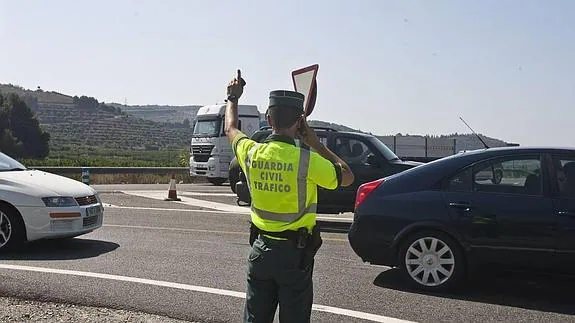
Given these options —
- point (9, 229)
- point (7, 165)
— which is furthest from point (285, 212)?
point (7, 165)

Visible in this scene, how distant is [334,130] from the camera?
1248cm

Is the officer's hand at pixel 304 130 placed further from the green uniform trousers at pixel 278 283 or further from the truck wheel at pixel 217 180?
the truck wheel at pixel 217 180

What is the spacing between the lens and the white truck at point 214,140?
25.5 metres

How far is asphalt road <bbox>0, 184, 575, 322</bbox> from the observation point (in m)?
6.24

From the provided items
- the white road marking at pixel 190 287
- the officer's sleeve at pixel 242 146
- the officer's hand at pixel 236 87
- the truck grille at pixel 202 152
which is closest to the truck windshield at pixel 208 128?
the truck grille at pixel 202 152

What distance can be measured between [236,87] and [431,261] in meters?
3.81

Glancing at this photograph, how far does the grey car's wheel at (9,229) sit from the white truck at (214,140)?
53.0 ft

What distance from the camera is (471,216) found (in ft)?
22.9

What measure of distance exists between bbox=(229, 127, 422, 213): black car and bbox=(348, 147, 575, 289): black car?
4227mm

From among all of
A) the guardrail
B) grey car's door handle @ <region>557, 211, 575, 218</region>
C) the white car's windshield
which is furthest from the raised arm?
the guardrail

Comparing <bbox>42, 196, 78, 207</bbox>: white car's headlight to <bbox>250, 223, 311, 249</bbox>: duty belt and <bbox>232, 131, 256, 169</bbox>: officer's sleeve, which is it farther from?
<bbox>250, 223, 311, 249</bbox>: duty belt

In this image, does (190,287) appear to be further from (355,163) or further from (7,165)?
(355,163)

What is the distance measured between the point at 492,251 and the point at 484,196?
1.82ft

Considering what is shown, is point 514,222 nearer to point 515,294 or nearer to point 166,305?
point 515,294
